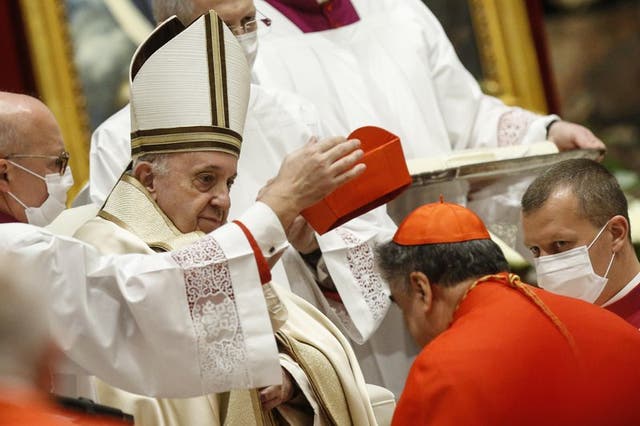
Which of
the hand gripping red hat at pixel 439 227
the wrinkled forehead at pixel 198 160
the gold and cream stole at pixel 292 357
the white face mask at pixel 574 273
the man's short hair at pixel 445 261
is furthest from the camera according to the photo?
the white face mask at pixel 574 273

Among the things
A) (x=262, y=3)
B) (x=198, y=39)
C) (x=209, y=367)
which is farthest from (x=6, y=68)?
(x=209, y=367)

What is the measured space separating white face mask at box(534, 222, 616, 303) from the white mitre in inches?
44.6

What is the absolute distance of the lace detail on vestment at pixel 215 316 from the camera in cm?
297

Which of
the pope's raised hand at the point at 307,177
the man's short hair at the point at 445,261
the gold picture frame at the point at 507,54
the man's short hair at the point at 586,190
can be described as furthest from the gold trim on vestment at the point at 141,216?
the gold picture frame at the point at 507,54

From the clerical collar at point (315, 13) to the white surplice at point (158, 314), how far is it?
2.73 meters

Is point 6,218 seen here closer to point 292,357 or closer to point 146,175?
point 146,175

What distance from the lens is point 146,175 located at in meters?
3.61

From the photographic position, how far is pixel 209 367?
2.96 meters

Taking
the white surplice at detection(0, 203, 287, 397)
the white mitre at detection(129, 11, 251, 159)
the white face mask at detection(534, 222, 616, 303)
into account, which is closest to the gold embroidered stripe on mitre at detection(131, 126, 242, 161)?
the white mitre at detection(129, 11, 251, 159)

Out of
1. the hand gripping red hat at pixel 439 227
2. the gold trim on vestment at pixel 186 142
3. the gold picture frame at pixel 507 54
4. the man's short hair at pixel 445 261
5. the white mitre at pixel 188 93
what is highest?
the white mitre at pixel 188 93

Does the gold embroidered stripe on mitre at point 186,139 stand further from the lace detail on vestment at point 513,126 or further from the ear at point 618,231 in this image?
the lace detail on vestment at point 513,126

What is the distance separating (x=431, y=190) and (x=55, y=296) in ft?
7.56

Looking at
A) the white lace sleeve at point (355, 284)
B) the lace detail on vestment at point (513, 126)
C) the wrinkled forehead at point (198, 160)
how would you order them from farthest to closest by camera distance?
the lace detail on vestment at point (513, 126) → the white lace sleeve at point (355, 284) → the wrinkled forehead at point (198, 160)

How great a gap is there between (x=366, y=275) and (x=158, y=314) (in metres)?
1.70
